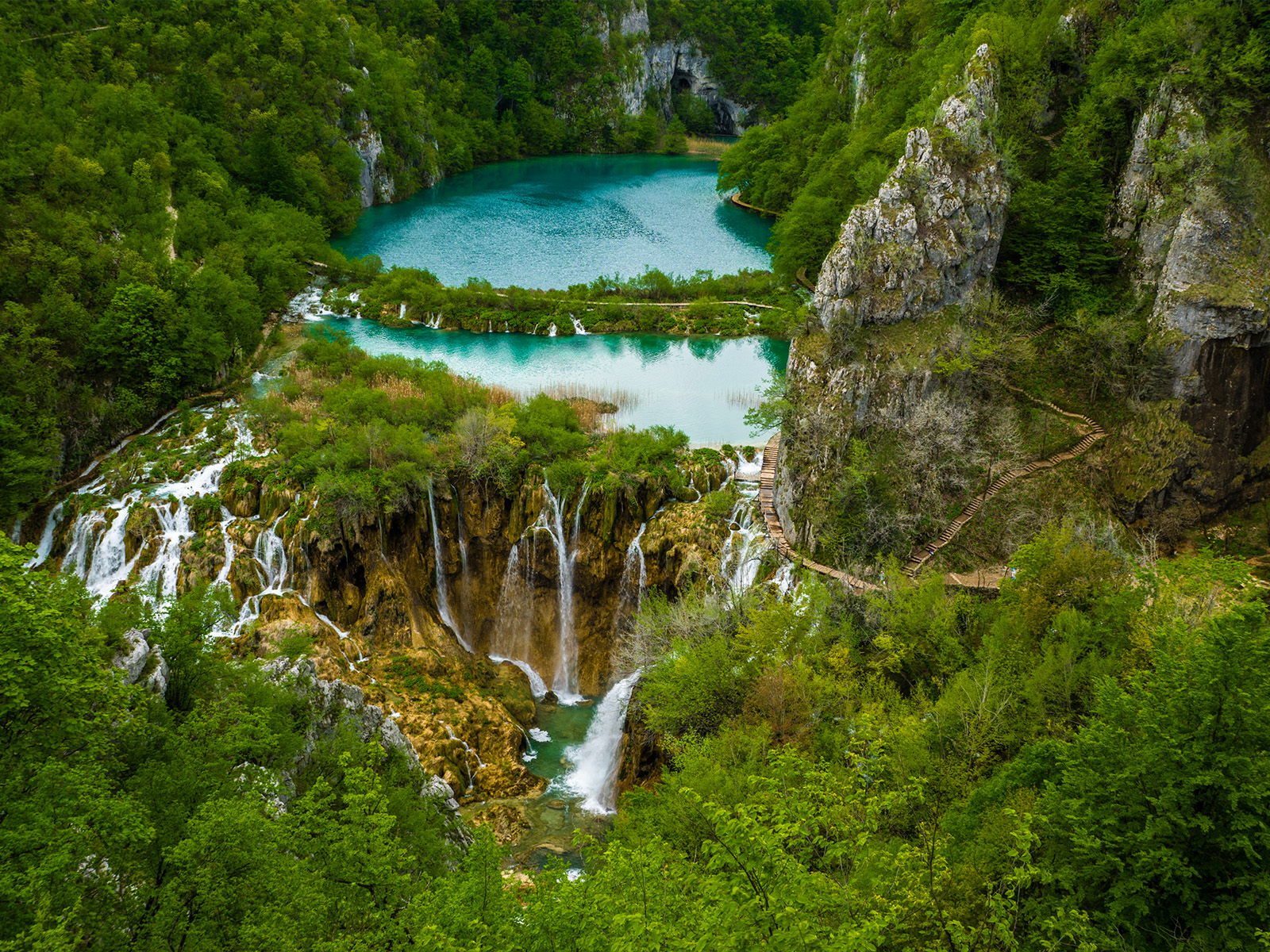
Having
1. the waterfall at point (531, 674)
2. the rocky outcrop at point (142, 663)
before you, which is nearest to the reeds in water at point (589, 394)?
the waterfall at point (531, 674)

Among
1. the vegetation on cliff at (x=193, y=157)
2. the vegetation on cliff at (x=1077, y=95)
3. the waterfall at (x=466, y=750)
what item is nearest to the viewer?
the waterfall at (x=466, y=750)

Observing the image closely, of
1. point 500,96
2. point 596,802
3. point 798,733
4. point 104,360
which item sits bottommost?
point 596,802

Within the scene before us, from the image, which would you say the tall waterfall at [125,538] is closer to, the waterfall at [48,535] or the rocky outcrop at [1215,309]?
the waterfall at [48,535]

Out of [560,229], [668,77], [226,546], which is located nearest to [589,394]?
[226,546]

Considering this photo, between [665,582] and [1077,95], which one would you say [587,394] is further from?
[1077,95]

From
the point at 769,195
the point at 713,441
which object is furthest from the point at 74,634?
the point at 769,195

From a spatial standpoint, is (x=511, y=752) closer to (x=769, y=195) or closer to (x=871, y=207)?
(x=871, y=207)
